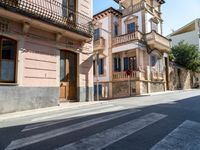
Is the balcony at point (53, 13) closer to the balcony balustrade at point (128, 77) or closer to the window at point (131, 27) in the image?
the balcony balustrade at point (128, 77)

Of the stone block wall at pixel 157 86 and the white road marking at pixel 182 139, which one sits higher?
the stone block wall at pixel 157 86

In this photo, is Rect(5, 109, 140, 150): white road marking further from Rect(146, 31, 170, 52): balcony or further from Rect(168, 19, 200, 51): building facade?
Rect(168, 19, 200, 51): building facade

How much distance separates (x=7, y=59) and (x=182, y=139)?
8.07 metres

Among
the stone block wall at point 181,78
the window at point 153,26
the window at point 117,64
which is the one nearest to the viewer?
the window at point 117,64

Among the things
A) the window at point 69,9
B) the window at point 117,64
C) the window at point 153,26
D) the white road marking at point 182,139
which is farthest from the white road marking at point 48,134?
the window at point 153,26

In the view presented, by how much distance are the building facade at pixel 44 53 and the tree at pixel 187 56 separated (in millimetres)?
20227

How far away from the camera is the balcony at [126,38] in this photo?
66.9ft

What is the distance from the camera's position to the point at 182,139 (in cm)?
434

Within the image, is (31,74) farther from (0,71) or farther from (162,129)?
(162,129)

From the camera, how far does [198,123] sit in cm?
594

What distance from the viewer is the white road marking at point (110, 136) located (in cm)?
392

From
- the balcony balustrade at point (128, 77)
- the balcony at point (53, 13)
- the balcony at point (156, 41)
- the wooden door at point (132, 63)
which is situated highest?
the balcony at point (156, 41)

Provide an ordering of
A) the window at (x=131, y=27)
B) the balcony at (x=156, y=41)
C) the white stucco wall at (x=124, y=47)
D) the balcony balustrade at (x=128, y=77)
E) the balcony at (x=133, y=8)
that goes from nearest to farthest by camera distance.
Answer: the balcony balustrade at (x=128, y=77), the white stucco wall at (x=124, y=47), the balcony at (x=156, y=41), the balcony at (x=133, y=8), the window at (x=131, y=27)

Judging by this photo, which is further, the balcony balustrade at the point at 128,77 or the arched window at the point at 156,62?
the arched window at the point at 156,62
